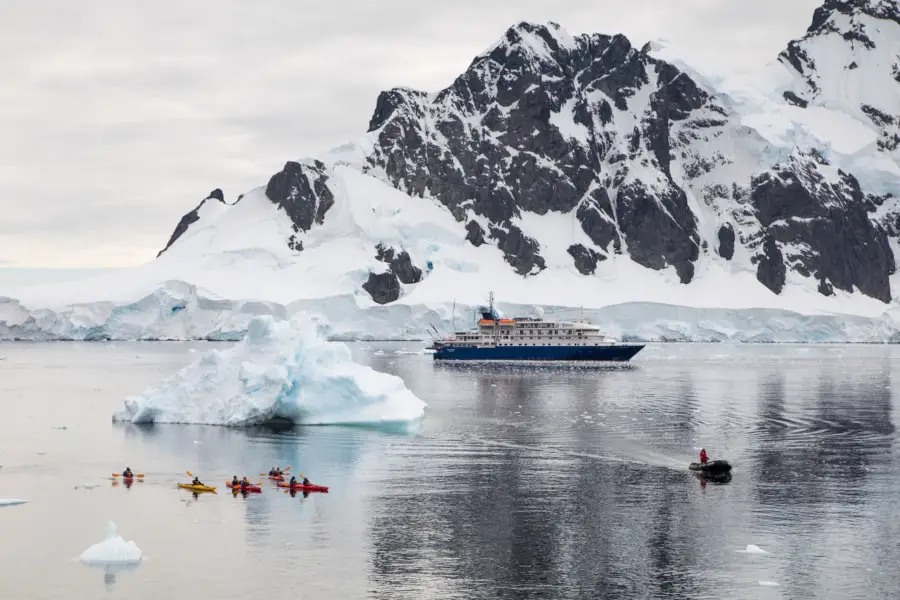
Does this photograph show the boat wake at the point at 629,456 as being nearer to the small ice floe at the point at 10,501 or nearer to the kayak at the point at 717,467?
the kayak at the point at 717,467

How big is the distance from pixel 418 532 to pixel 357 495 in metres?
7.18

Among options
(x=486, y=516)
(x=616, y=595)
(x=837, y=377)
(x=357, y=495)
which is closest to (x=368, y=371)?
(x=357, y=495)

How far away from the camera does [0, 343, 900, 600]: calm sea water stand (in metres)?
31.3

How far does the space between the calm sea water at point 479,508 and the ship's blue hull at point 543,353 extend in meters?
66.5

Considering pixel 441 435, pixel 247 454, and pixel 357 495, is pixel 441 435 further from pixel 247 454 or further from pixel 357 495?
pixel 357 495

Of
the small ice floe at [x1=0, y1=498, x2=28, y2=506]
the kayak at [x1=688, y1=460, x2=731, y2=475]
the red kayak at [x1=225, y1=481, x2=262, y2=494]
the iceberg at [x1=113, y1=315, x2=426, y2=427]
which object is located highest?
the iceberg at [x1=113, y1=315, x2=426, y2=427]

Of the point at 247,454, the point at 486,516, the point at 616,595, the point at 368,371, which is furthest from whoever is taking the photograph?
the point at 368,371

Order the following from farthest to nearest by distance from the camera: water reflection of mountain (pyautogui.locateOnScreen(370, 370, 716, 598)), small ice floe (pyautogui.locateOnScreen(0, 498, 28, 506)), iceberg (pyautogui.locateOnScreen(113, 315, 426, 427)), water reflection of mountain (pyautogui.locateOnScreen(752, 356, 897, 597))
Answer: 1. iceberg (pyautogui.locateOnScreen(113, 315, 426, 427))
2. small ice floe (pyautogui.locateOnScreen(0, 498, 28, 506))
3. water reflection of mountain (pyautogui.locateOnScreen(752, 356, 897, 597))
4. water reflection of mountain (pyautogui.locateOnScreen(370, 370, 716, 598))

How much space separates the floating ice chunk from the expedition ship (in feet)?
372

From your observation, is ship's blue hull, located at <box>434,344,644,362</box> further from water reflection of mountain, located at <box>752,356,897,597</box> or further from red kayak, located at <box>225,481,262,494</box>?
red kayak, located at <box>225,481,262,494</box>

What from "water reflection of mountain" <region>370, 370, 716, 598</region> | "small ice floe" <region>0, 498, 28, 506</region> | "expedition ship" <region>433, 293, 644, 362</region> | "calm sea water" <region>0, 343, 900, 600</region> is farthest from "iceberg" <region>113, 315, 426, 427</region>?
"expedition ship" <region>433, 293, 644, 362</region>

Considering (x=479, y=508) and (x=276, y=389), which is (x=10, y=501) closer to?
(x=479, y=508)

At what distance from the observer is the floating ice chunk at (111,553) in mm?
33219

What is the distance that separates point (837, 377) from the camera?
114 m
